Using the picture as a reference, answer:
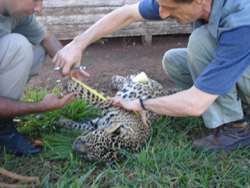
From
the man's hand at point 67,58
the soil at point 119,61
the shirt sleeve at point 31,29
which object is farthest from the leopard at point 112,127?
the soil at point 119,61

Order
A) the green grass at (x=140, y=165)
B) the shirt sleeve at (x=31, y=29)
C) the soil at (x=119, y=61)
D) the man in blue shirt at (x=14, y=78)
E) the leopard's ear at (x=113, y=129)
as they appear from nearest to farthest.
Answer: the green grass at (x=140, y=165) < the man in blue shirt at (x=14, y=78) < the leopard's ear at (x=113, y=129) < the shirt sleeve at (x=31, y=29) < the soil at (x=119, y=61)

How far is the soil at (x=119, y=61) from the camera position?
5523 mm

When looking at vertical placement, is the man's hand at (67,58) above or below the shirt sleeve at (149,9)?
below

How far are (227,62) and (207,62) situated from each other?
0.69m

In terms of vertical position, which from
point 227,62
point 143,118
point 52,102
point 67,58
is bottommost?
point 143,118

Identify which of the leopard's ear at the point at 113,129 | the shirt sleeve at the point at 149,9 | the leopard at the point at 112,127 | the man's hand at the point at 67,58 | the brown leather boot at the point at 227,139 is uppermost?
the shirt sleeve at the point at 149,9

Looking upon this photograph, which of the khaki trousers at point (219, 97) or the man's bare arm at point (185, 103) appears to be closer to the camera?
the man's bare arm at point (185, 103)

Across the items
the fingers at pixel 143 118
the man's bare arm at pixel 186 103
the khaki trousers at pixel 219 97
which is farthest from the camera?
the fingers at pixel 143 118

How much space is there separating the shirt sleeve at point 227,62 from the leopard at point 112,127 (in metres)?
1.14

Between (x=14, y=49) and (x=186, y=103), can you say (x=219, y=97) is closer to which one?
(x=186, y=103)

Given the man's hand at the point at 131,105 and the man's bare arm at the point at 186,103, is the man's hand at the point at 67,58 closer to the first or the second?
the man's hand at the point at 131,105

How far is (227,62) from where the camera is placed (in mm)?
2627

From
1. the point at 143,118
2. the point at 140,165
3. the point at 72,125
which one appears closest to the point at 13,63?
the point at 72,125

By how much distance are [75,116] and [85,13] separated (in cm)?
362
